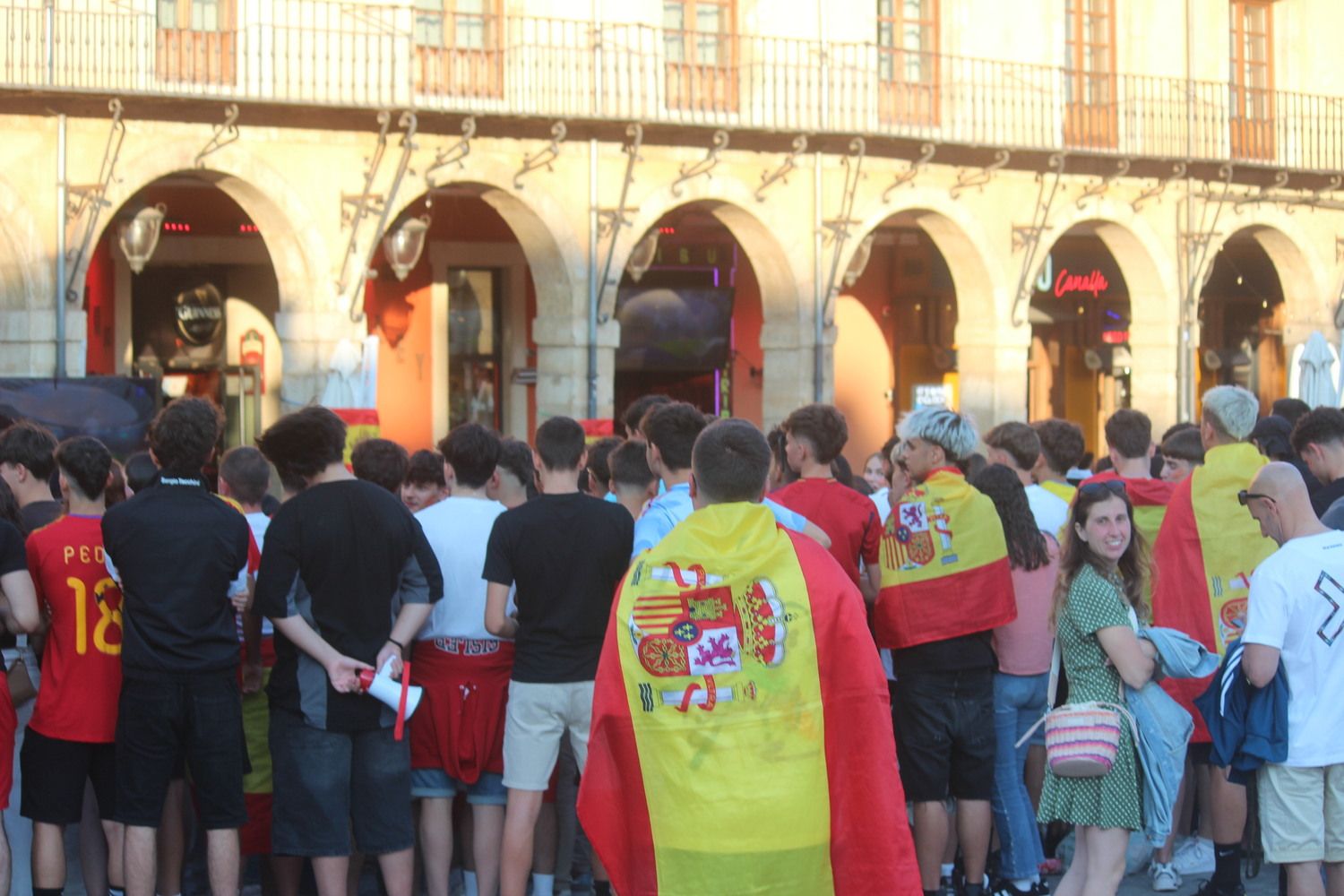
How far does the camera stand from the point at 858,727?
13.3ft

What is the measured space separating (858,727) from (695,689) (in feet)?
1.28

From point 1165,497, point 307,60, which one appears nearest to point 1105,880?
point 1165,497

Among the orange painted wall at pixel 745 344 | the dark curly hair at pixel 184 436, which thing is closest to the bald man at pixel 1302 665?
the dark curly hair at pixel 184 436

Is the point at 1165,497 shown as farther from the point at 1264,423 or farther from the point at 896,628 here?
the point at 896,628

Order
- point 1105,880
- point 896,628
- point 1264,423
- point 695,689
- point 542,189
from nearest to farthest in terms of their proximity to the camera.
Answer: point 695,689 < point 1105,880 < point 896,628 < point 1264,423 < point 542,189

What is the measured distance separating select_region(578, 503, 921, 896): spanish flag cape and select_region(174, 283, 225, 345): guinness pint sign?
15.8 meters

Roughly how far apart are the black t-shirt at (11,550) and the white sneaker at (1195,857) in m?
4.76

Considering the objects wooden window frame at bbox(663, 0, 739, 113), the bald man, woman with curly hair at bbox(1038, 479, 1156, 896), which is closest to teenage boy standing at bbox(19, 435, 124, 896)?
woman with curly hair at bbox(1038, 479, 1156, 896)

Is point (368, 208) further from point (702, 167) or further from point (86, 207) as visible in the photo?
point (702, 167)

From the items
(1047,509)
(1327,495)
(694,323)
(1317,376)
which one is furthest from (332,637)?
(694,323)

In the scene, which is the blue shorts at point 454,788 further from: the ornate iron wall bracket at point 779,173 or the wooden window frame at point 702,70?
the ornate iron wall bracket at point 779,173

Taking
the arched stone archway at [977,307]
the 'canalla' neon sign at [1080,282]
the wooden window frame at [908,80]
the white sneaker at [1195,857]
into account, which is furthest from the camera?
the 'canalla' neon sign at [1080,282]

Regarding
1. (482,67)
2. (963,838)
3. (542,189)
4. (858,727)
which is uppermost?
(482,67)

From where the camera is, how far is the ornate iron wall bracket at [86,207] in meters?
15.5
